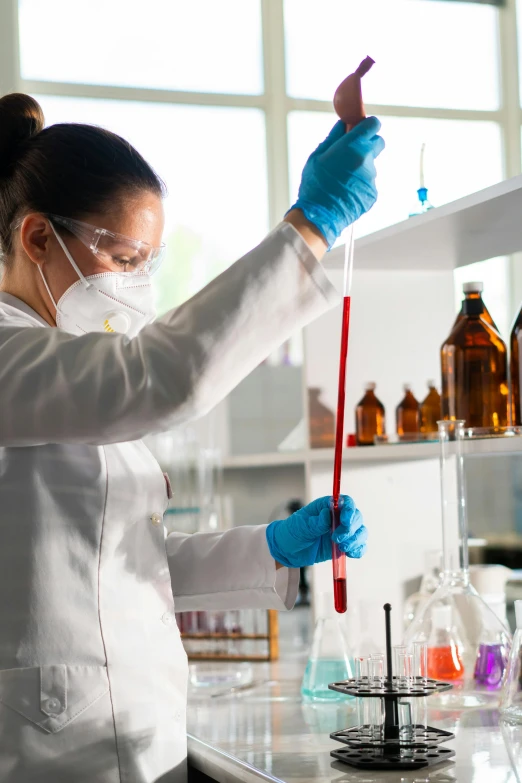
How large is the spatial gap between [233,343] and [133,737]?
54cm

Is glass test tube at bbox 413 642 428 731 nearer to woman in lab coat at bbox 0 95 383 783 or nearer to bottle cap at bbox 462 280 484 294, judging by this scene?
woman in lab coat at bbox 0 95 383 783

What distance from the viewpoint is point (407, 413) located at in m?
1.96

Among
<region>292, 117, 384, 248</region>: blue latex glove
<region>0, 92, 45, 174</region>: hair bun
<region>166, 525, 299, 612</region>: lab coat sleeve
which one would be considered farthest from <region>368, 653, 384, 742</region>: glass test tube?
<region>0, 92, 45, 174</region>: hair bun

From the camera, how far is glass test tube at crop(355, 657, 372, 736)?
1.28 m

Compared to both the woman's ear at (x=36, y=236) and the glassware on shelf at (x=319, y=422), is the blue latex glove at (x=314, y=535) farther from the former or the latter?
the glassware on shelf at (x=319, y=422)

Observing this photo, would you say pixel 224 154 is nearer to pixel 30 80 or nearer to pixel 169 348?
pixel 30 80

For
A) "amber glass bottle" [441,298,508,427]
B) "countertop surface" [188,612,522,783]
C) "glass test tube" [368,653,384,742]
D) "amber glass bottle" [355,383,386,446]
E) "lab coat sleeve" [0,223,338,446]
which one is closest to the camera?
"lab coat sleeve" [0,223,338,446]

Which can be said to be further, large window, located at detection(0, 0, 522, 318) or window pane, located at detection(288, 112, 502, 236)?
window pane, located at detection(288, 112, 502, 236)

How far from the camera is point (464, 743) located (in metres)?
1.27

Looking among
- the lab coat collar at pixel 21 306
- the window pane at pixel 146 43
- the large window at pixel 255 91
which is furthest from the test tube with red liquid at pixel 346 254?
the window pane at pixel 146 43

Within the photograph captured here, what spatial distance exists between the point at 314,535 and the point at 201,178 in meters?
3.53

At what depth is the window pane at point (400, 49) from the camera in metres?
4.77

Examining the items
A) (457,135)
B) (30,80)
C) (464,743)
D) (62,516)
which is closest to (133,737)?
(62,516)

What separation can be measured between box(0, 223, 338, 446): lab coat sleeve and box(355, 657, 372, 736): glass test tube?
546 millimetres
